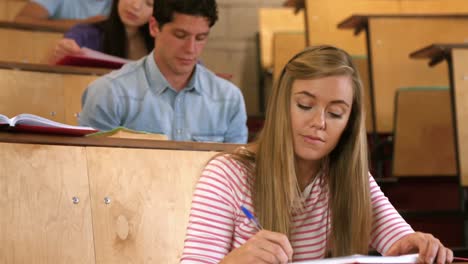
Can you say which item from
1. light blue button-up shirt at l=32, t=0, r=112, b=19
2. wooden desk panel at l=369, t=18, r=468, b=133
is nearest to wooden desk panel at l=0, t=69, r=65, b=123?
light blue button-up shirt at l=32, t=0, r=112, b=19

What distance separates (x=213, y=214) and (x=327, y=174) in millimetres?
218

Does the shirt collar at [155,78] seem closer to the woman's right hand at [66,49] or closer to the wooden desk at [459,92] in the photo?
the woman's right hand at [66,49]

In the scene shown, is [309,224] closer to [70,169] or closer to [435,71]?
[70,169]

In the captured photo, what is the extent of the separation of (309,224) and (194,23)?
960 mm

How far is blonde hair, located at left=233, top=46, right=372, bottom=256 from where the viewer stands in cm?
111

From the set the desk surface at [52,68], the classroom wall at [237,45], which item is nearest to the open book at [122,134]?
the desk surface at [52,68]

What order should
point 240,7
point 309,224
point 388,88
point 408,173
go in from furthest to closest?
point 240,7 < point 388,88 < point 408,173 < point 309,224

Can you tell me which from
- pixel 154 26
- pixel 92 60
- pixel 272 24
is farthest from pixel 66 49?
pixel 272 24

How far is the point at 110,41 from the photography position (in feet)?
7.89

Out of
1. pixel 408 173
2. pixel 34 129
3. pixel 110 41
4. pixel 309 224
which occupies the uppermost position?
pixel 110 41

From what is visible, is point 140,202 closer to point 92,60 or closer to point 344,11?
A: point 92,60

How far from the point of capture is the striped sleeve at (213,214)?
1.06m

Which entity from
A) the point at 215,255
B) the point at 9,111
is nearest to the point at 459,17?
the point at 9,111

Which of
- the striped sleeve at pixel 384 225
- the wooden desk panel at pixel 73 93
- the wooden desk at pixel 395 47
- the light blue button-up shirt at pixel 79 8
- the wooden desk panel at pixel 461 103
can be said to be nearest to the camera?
the striped sleeve at pixel 384 225
